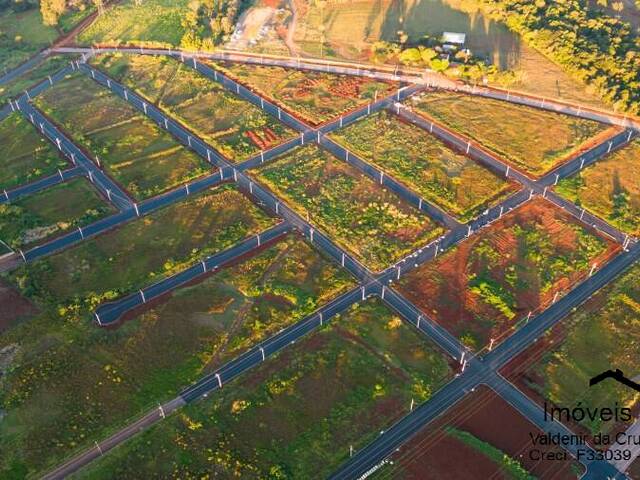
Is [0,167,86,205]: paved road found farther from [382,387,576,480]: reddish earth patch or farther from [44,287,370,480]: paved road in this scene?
[382,387,576,480]: reddish earth patch

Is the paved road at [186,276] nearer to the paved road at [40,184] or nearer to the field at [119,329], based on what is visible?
the field at [119,329]

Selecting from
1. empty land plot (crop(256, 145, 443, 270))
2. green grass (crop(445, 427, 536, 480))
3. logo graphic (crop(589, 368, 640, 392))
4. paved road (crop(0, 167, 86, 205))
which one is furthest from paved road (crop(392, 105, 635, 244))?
paved road (crop(0, 167, 86, 205))

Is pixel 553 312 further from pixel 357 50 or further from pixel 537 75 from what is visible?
pixel 357 50

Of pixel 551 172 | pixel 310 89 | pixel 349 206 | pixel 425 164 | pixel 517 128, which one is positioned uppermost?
pixel 310 89

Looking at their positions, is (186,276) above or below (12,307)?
above

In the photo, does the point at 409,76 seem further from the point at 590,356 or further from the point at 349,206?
the point at 590,356

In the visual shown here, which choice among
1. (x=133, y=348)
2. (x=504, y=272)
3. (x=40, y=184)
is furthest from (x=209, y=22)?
(x=504, y=272)

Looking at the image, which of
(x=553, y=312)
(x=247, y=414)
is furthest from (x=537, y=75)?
(x=247, y=414)

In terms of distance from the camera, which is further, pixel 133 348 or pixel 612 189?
pixel 612 189
